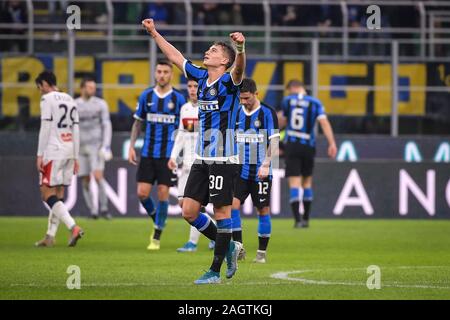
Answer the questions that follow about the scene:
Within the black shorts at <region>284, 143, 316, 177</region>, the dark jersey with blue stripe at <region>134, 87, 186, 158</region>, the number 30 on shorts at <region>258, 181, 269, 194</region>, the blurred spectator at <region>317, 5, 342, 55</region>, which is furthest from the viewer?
the blurred spectator at <region>317, 5, 342, 55</region>

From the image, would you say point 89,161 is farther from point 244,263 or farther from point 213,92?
point 213,92

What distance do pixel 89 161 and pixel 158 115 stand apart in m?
5.83

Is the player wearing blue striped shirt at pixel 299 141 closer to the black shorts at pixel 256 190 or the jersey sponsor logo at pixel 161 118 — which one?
the jersey sponsor logo at pixel 161 118

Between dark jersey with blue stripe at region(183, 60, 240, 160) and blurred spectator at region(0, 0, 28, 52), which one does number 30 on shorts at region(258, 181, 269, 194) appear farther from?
blurred spectator at region(0, 0, 28, 52)

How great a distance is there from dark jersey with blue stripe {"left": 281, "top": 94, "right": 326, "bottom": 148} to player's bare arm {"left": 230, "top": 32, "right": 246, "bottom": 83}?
904 cm

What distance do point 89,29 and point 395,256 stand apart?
11.8 meters

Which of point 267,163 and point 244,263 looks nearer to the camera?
point 244,263

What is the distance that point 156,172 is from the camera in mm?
14922

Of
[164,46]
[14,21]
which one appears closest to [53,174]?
[164,46]

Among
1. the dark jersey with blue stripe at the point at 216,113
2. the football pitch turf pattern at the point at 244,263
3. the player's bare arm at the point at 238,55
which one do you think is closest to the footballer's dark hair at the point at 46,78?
the football pitch turf pattern at the point at 244,263

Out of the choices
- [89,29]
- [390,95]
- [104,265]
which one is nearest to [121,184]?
[89,29]

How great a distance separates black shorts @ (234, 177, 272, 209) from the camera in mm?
12953

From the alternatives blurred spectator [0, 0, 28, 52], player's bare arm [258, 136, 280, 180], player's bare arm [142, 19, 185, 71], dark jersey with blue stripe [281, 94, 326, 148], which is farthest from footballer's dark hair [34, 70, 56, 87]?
blurred spectator [0, 0, 28, 52]

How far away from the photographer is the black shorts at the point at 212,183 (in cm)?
1009
